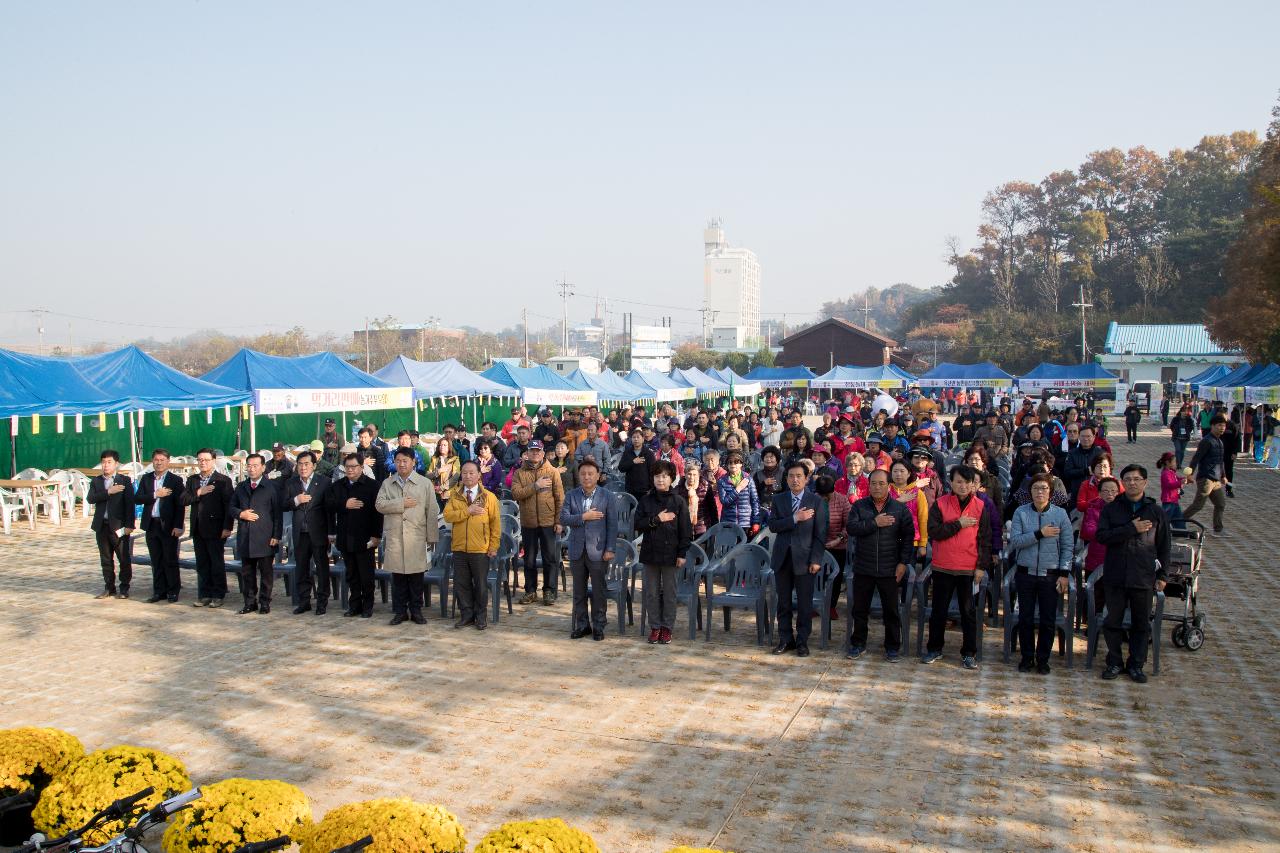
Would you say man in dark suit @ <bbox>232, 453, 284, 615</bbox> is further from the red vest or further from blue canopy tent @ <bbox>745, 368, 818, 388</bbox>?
blue canopy tent @ <bbox>745, 368, 818, 388</bbox>

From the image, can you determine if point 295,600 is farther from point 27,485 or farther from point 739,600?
point 27,485

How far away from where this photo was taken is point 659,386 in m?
34.5

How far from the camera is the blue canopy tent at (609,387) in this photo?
99.0 feet

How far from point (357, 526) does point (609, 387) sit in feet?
75.4

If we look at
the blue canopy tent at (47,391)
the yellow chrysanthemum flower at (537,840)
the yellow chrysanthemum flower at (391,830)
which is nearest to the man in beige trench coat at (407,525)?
the yellow chrysanthemum flower at (391,830)

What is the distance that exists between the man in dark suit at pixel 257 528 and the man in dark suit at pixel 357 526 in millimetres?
546

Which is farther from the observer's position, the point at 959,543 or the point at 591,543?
the point at 591,543

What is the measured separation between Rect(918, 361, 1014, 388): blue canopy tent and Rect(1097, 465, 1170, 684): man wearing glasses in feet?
126

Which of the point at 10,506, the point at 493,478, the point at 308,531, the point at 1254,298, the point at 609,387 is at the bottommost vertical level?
the point at 10,506

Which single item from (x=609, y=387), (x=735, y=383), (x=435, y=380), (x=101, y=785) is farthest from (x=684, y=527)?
(x=735, y=383)

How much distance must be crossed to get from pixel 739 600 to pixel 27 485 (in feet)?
42.0

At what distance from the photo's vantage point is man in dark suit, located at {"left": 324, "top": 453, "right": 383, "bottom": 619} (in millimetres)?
8961

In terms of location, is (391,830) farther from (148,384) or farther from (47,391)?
(148,384)

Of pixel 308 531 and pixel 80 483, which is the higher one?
pixel 308 531
